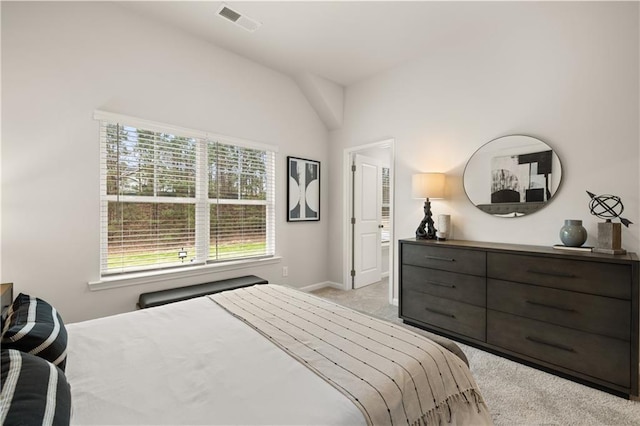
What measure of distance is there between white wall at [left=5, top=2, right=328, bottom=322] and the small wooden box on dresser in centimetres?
256

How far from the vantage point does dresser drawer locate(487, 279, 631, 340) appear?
1887 mm

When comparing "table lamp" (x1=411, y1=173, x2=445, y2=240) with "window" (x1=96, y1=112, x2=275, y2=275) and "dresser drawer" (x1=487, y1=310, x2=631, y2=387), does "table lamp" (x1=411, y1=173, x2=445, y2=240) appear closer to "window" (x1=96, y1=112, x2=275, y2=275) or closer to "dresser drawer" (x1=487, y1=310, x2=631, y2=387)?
"dresser drawer" (x1=487, y1=310, x2=631, y2=387)

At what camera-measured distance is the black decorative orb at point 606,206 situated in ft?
7.39

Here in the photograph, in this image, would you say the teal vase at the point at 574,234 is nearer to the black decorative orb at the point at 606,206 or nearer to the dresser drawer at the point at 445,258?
the black decorative orb at the point at 606,206

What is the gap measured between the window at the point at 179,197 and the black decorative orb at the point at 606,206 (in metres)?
3.21

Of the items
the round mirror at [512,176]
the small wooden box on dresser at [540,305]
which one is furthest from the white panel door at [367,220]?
the round mirror at [512,176]

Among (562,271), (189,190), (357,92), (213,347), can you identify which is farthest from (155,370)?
(357,92)

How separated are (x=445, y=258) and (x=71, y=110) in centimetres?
351

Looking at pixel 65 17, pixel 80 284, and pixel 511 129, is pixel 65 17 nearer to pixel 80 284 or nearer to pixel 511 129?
pixel 80 284

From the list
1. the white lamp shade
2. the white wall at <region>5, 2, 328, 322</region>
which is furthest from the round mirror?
the white wall at <region>5, 2, 328, 322</region>

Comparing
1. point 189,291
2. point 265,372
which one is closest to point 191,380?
point 265,372

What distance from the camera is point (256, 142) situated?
12.0 feet

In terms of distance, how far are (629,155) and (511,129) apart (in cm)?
86

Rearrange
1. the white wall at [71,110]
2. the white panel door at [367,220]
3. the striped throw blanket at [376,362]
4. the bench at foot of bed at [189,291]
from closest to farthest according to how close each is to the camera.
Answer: the striped throw blanket at [376,362]
the white wall at [71,110]
the bench at foot of bed at [189,291]
the white panel door at [367,220]
